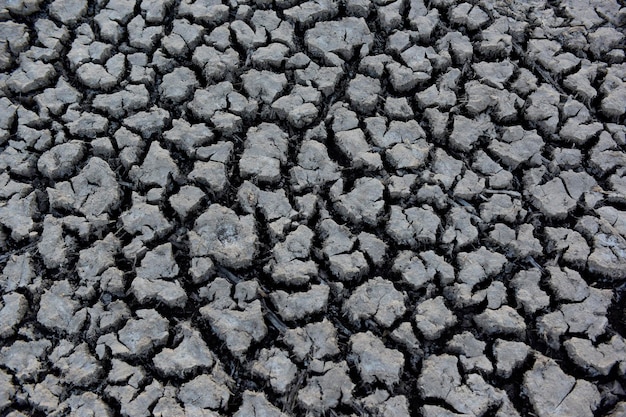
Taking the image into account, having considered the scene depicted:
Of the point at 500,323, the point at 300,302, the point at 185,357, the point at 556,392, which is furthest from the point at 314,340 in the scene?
the point at 556,392

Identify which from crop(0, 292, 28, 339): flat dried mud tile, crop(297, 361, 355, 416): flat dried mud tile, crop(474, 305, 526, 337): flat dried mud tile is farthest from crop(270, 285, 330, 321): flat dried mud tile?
crop(0, 292, 28, 339): flat dried mud tile

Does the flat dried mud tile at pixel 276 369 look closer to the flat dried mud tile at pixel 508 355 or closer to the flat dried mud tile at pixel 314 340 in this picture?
the flat dried mud tile at pixel 314 340

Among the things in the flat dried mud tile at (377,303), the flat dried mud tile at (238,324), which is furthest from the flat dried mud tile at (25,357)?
the flat dried mud tile at (377,303)

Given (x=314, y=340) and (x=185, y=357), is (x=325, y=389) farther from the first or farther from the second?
(x=185, y=357)

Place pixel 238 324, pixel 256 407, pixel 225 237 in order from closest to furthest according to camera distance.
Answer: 1. pixel 256 407
2. pixel 238 324
3. pixel 225 237

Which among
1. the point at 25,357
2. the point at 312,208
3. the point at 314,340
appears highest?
the point at 312,208

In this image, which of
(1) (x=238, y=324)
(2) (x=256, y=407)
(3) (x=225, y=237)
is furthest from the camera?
(3) (x=225, y=237)

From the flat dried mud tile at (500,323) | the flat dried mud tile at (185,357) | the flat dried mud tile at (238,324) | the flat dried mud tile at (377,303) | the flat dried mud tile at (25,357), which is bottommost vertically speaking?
the flat dried mud tile at (25,357)

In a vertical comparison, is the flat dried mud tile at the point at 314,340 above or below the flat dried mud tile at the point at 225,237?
below

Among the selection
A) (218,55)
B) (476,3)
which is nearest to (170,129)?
(218,55)
